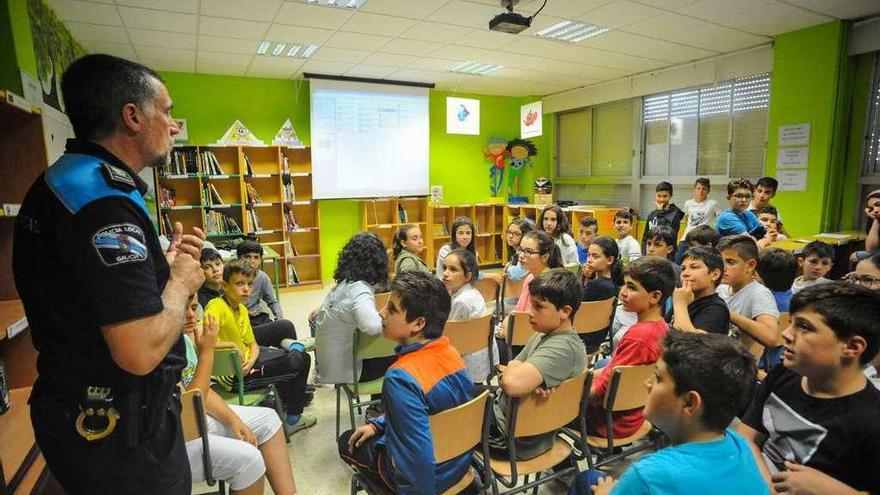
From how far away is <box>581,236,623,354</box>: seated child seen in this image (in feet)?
9.66

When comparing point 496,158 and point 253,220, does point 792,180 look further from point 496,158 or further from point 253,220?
point 253,220

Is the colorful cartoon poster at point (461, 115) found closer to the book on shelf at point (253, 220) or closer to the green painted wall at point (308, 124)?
the green painted wall at point (308, 124)

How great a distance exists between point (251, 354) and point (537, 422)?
160cm

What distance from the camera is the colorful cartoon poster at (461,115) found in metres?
6.87

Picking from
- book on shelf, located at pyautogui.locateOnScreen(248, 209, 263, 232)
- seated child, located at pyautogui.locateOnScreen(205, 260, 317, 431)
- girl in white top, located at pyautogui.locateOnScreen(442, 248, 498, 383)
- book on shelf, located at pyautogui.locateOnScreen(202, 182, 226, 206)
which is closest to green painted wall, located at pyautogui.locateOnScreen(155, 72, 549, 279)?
book on shelf, located at pyautogui.locateOnScreen(202, 182, 226, 206)

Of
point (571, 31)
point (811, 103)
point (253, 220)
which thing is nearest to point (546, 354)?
point (571, 31)

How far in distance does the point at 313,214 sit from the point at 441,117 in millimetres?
2707

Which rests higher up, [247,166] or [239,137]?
[239,137]

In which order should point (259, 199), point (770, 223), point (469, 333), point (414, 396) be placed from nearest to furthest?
point (414, 396) → point (469, 333) → point (770, 223) → point (259, 199)

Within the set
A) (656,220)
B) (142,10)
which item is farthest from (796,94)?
(142,10)

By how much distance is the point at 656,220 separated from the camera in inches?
217

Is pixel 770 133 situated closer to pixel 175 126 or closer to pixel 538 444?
pixel 538 444

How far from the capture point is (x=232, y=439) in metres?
1.68

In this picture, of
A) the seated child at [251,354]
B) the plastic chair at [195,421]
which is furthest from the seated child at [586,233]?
the plastic chair at [195,421]
